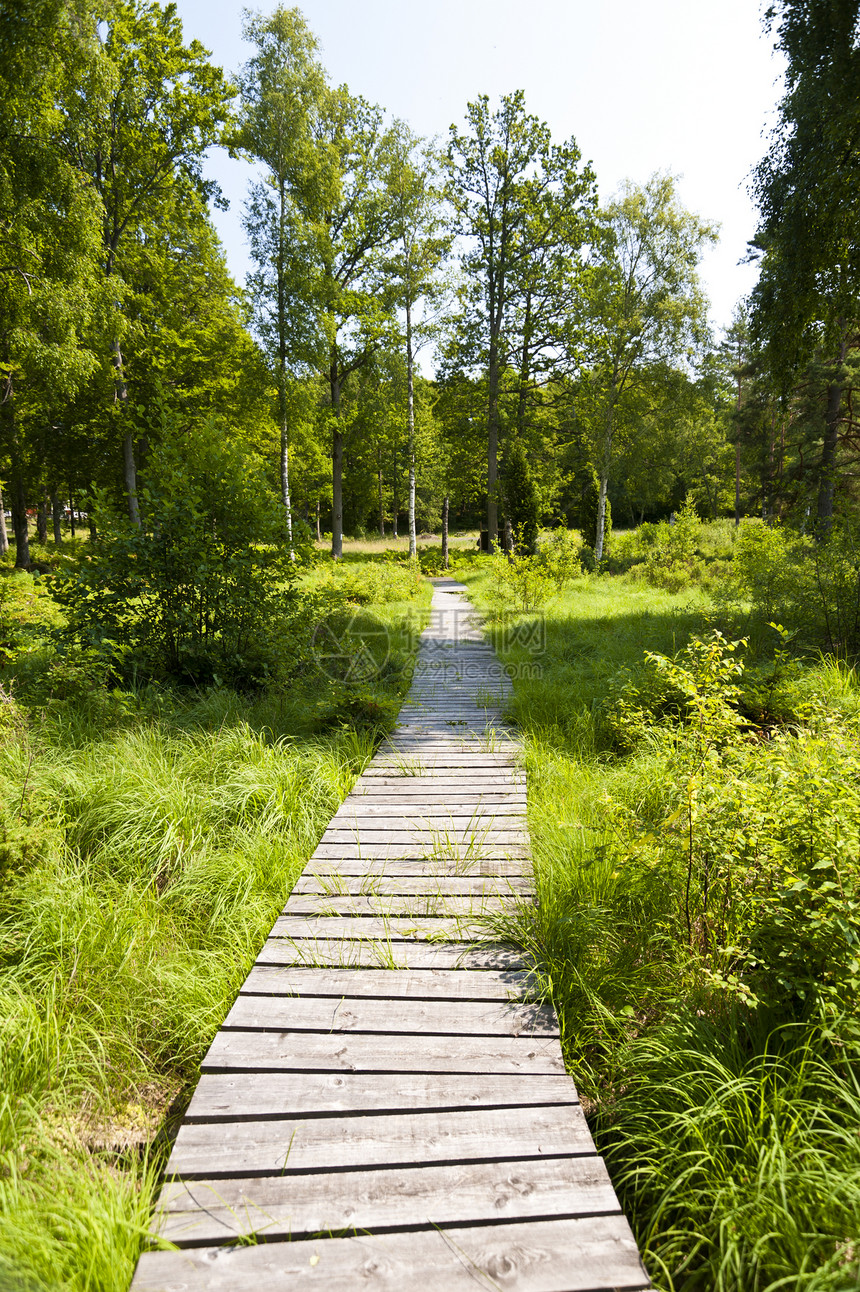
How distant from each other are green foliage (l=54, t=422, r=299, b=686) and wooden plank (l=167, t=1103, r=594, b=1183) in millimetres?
4477

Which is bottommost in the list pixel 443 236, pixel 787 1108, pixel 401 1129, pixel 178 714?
pixel 401 1129

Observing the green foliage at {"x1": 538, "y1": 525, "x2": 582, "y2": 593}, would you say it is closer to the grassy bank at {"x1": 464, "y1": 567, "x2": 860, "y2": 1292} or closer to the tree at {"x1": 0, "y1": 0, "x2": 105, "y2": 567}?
the tree at {"x1": 0, "y1": 0, "x2": 105, "y2": 567}

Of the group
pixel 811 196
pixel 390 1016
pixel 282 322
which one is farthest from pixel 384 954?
pixel 282 322

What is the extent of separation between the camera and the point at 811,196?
6.67 metres

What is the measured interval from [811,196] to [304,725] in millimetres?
8346

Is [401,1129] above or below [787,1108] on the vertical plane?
below

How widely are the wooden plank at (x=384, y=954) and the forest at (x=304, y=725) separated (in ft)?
0.50

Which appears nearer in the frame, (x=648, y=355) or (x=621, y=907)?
(x=621, y=907)

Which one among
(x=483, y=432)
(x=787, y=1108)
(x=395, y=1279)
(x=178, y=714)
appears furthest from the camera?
(x=483, y=432)

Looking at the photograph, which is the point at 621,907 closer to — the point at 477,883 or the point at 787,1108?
the point at 477,883

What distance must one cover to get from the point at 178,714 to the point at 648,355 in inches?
912

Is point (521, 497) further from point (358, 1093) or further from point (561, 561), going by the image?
point (358, 1093)

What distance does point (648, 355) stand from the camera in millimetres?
21906

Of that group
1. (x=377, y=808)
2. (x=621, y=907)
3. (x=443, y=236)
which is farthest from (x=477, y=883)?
(x=443, y=236)
